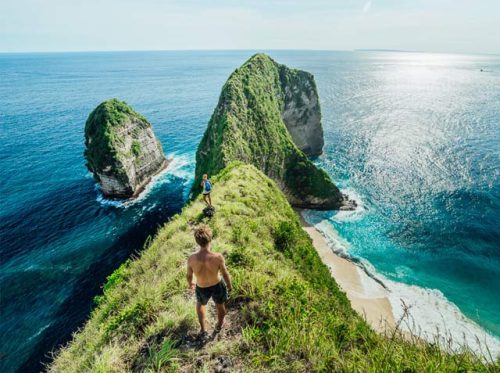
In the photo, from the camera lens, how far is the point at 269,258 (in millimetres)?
15234

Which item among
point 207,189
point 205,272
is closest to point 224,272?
point 205,272

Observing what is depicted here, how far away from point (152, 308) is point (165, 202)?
40.4m

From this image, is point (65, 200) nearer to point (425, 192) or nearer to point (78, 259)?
point (78, 259)

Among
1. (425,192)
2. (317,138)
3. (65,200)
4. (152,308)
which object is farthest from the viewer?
(317,138)

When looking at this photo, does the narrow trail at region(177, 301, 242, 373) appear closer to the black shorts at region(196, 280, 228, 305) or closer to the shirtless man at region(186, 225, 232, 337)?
the shirtless man at region(186, 225, 232, 337)

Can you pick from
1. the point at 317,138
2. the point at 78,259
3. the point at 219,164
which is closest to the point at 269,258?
the point at 219,164

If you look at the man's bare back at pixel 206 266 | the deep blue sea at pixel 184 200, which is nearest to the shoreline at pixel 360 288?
the deep blue sea at pixel 184 200

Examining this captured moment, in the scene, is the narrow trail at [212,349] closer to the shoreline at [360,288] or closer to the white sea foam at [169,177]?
the shoreline at [360,288]

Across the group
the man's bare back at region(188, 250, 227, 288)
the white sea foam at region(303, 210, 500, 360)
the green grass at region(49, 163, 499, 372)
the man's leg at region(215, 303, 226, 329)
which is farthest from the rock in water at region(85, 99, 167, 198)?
the man's bare back at region(188, 250, 227, 288)

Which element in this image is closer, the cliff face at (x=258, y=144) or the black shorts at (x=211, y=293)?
the black shorts at (x=211, y=293)

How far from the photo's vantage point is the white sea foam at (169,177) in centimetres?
4822

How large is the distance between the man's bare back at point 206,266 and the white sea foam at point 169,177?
4320 cm

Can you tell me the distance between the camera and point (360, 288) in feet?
110

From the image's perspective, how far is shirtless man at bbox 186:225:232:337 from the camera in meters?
7.64
